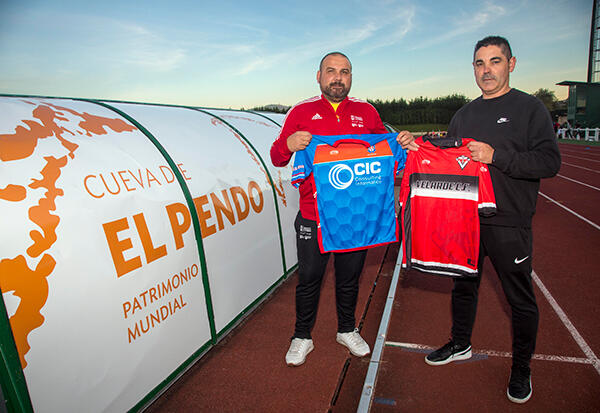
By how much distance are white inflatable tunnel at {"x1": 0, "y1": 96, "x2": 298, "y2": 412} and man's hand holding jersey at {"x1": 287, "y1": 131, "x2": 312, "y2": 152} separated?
1073mm

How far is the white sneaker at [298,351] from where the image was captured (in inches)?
132

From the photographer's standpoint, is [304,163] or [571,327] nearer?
[304,163]

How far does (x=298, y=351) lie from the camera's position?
3400 millimetres

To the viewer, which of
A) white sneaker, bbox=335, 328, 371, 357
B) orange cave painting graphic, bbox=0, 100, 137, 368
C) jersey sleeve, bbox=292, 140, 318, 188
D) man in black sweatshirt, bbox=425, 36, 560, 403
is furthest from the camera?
white sneaker, bbox=335, 328, 371, 357

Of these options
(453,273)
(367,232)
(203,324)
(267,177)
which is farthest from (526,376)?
(267,177)

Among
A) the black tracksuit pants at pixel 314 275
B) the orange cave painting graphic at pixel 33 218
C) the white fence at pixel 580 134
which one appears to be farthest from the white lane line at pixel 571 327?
the white fence at pixel 580 134

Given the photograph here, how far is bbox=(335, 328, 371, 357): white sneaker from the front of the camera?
348cm

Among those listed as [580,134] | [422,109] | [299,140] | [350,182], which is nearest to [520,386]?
[350,182]

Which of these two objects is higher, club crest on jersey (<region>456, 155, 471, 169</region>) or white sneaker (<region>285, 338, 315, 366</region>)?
club crest on jersey (<region>456, 155, 471, 169</region>)

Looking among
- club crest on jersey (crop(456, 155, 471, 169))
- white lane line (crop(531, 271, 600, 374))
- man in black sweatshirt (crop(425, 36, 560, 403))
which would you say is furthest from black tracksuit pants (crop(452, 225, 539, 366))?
white lane line (crop(531, 271, 600, 374))

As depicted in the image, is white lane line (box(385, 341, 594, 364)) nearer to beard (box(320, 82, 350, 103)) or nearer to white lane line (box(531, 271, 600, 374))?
white lane line (box(531, 271, 600, 374))

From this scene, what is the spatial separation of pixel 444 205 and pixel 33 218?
267 centimetres

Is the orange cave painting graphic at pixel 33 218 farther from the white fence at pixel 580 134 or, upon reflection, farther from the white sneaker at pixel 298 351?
the white fence at pixel 580 134

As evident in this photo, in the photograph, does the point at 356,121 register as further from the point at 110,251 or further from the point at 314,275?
the point at 110,251
